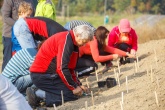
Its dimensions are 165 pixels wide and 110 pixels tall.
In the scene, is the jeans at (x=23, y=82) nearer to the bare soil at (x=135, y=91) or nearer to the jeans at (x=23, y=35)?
→ the jeans at (x=23, y=35)

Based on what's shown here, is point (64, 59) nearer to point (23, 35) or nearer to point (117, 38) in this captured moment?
point (23, 35)

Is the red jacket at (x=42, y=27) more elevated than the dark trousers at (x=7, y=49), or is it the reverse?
the red jacket at (x=42, y=27)

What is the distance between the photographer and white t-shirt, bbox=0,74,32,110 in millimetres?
3856

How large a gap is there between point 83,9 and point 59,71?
45663 millimetres

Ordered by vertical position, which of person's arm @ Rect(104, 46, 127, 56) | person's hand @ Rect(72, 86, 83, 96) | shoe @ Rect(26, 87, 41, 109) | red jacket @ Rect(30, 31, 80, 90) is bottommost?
shoe @ Rect(26, 87, 41, 109)

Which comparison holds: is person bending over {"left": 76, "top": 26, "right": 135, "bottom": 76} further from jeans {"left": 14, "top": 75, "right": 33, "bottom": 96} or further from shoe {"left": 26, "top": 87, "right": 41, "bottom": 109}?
shoe {"left": 26, "top": 87, "right": 41, "bottom": 109}

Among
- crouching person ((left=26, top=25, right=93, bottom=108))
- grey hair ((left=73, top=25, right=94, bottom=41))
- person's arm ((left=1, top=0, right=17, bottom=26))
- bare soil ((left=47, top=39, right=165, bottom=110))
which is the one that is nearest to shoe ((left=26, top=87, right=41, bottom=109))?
crouching person ((left=26, top=25, right=93, bottom=108))

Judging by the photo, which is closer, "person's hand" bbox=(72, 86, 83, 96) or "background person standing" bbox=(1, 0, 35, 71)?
"person's hand" bbox=(72, 86, 83, 96)

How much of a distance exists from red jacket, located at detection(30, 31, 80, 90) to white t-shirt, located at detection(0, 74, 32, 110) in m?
2.84

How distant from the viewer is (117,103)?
6.19 metres

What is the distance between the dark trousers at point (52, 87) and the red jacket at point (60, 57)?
0.27 ft

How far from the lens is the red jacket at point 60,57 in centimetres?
685

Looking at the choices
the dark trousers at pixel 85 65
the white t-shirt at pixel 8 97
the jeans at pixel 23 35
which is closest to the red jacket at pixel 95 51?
the dark trousers at pixel 85 65

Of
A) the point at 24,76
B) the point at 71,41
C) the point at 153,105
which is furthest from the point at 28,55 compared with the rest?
the point at 153,105
